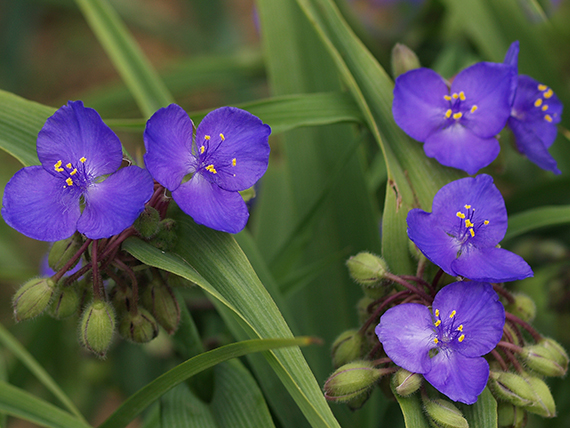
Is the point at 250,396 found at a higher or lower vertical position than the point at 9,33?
lower

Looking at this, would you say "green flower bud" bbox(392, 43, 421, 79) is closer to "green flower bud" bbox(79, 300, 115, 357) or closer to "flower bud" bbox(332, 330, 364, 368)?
"flower bud" bbox(332, 330, 364, 368)

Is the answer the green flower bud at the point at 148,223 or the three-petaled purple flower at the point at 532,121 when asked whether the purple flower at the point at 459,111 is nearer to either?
the three-petaled purple flower at the point at 532,121

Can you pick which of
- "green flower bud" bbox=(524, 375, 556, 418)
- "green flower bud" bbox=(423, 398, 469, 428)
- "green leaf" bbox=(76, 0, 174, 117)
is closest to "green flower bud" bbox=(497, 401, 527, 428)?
"green flower bud" bbox=(524, 375, 556, 418)

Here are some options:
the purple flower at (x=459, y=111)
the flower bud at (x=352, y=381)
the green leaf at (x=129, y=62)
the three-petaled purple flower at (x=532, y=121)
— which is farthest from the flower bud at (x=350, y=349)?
the green leaf at (x=129, y=62)

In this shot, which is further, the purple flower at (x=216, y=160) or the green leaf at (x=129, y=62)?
the green leaf at (x=129, y=62)

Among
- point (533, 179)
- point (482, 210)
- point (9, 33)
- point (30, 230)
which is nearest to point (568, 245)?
point (533, 179)

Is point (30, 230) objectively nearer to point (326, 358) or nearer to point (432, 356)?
point (432, 356)

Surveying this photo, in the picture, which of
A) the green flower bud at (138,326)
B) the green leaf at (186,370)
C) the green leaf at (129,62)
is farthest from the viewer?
the green leaf at (129,62)
